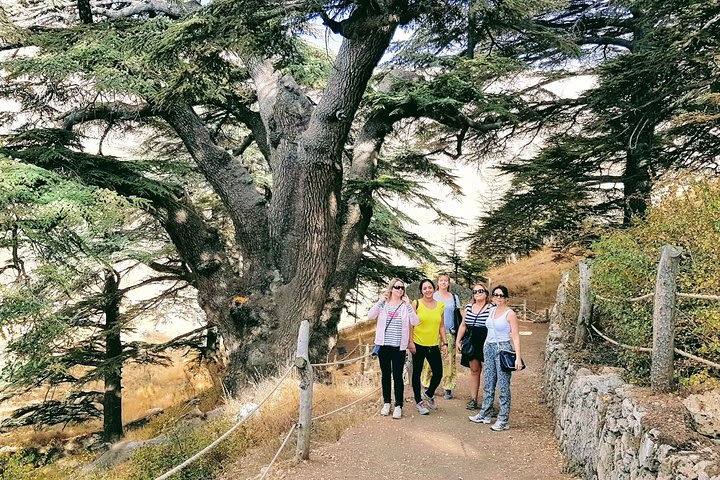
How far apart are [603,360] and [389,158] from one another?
28.9 feet

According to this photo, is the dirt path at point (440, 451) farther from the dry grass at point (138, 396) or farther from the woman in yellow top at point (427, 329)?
the dry grass at point (138, 396)

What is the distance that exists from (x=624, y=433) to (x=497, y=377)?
2277 mm

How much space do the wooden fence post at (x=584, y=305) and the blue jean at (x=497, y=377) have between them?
1.30 metres

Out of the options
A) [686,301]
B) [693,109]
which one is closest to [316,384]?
[686,301]

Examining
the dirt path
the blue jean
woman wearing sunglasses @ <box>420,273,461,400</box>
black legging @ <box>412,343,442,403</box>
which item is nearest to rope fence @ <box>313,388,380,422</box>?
the dirt path

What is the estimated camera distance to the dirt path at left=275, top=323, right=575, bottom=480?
5203 millimetres

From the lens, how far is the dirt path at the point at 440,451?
17.1ft

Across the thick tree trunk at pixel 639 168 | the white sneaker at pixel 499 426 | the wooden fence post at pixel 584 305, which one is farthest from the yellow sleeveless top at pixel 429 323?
the thick tree trunk at pixel 639 168

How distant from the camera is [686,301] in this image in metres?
4.57

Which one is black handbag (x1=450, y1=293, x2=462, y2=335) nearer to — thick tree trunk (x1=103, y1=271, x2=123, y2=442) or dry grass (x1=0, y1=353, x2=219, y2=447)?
dry grass (x1=0, y1=353, x2=219, y2=447)

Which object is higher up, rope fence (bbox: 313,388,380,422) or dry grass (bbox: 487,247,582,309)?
dry grass (bbox: 487,247,582,309)

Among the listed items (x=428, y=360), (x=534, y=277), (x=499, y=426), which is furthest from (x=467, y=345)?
(x=534, y=277)

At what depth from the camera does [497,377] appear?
6168 mm

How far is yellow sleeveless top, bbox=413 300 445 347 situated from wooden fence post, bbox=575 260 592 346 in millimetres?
1796
